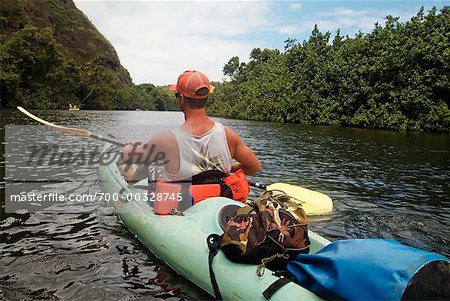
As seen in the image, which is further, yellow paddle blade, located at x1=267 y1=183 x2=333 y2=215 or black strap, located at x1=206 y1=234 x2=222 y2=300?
yellow paddle blade, located at x1=267 y1=183 x2=333 y2=215

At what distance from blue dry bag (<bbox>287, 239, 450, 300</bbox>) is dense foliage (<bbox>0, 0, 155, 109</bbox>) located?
5459 cm

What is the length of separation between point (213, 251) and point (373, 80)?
3594 centimetres

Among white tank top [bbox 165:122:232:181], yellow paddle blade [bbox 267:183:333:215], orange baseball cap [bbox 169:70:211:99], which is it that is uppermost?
orange baseball cap [bbox 169:70:211:99]

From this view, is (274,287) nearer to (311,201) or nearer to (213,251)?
(213,251)

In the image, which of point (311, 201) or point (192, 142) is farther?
point (311, 201)

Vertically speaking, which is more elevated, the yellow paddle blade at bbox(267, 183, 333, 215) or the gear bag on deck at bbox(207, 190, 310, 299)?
the gear bag on deck at bbox(207, 190, 310, 299)

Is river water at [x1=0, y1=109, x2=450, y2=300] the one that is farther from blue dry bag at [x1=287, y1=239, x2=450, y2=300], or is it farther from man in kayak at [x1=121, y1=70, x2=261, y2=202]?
blue dry bag at [x1=287, y1=239, x2=450, y2=300]

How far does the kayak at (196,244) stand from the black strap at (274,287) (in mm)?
29

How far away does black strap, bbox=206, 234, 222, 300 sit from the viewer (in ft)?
11.2

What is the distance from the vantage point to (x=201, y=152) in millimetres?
4270

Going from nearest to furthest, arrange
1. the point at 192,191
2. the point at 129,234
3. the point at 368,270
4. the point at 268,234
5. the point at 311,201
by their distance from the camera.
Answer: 1. the point at 368,270
2. the point at 268,234
3. the point at 192,191
4. the point at 129,234
5. the point at 311,201

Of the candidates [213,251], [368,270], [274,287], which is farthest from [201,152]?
[368,270]

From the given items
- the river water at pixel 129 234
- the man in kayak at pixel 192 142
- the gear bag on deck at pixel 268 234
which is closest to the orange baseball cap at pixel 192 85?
the man in kayak at pixel 192 142

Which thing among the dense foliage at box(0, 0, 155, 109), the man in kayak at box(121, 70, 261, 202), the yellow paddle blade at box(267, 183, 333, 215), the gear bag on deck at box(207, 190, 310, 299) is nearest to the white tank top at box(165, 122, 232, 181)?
the man in kayak at box(121, 70, 261, 202)
